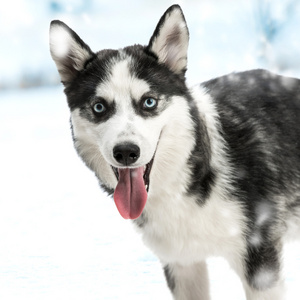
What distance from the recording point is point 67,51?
8.71ft

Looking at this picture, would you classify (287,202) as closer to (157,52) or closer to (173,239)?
(173,239)

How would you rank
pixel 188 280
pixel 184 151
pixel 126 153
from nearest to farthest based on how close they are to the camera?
pixel 126 153
pixel 184 151
pixel 188 280

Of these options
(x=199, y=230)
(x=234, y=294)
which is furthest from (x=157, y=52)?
(x=234, y=294)

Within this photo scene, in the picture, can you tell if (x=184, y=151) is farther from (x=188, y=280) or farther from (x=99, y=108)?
(x=188, y=280)

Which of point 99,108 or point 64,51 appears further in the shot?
point 64,51

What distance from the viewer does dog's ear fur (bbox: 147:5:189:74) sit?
252cm

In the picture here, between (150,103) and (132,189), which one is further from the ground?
(150,103)

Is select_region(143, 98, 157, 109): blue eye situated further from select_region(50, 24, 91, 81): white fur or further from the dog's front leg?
the dog's front leg

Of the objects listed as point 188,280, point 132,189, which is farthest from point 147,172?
point 188,280

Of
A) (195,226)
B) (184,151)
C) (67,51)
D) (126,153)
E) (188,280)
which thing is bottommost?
(188,280)

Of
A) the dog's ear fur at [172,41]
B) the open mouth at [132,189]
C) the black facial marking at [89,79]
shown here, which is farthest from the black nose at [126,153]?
the dog's ear fur at [172,41]

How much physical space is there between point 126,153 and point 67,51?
22.7 inches

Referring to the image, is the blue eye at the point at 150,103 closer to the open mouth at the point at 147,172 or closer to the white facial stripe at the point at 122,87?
the white facial stripe at the point at 122,87

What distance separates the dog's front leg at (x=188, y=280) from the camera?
9.97ft
